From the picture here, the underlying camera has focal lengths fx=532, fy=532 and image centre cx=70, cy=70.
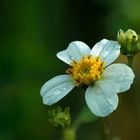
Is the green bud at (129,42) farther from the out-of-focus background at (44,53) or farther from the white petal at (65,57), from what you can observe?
the out-of-focus background at (44,53)

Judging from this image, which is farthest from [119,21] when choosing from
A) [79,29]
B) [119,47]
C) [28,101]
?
[119,47]

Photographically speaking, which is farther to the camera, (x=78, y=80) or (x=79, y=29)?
(x=79, y=29)

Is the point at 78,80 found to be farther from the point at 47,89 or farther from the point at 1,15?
the point at 1,15

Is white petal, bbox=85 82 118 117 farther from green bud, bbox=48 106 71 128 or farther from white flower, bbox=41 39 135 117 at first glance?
green bud, bbox=48 106 71 128

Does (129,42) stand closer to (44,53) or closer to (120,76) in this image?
(120,76)

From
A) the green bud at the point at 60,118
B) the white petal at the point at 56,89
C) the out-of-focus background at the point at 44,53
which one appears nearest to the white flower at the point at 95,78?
the white petal at the point at 56,89

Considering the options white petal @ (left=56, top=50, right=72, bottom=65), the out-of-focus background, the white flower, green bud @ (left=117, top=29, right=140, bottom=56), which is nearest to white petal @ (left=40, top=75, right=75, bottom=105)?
the white flower
